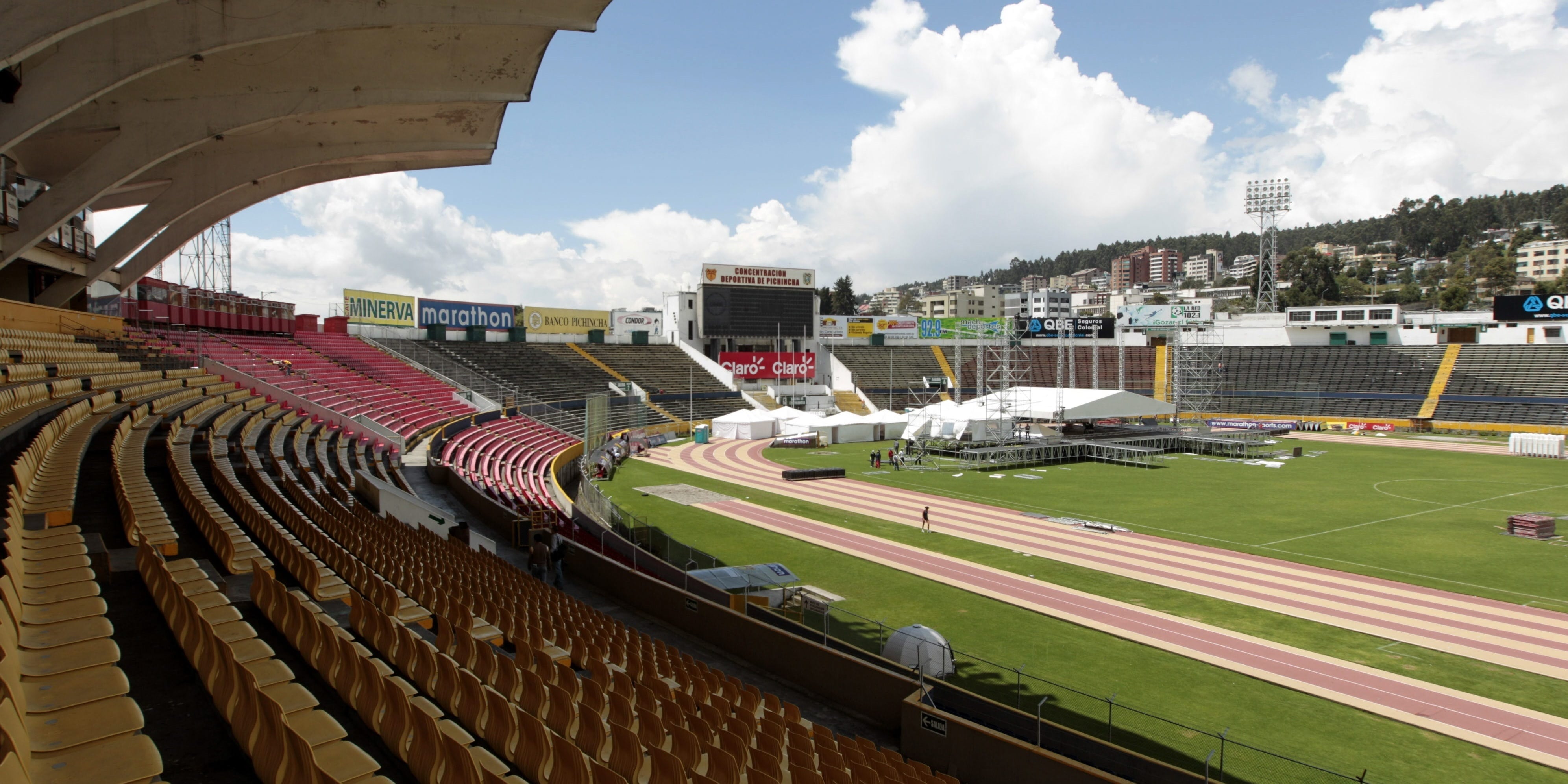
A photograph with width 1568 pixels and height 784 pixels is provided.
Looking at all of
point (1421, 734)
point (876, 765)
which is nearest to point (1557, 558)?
point (1421, 734)

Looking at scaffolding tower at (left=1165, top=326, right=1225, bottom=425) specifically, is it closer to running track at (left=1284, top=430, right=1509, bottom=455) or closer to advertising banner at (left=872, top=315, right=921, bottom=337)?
running track at (left=1284, top=430, right=1509, bottom=455)

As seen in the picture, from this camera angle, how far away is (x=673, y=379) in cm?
6188

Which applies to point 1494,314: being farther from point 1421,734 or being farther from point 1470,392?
point 1421,734

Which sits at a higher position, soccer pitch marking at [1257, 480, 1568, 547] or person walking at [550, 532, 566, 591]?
person walking at [550, 532, 566, 591]

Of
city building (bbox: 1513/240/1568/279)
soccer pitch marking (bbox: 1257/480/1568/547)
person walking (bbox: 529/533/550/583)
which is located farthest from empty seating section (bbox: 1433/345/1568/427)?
city building (bbox: 1513/240/1568/279)

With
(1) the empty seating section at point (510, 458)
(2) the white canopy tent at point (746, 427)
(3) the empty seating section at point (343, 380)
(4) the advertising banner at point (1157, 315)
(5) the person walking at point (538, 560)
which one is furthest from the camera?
(4) the advertising banner at point (1157, 315)

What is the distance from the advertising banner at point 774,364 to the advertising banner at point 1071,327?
68.9ft

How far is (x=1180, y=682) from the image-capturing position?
43.3 ft

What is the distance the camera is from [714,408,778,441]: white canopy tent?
52.0 meters

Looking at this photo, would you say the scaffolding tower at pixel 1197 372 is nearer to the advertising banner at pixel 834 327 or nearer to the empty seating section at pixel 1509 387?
the empty seating section at pixel 1509 387

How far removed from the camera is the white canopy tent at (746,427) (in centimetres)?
5203

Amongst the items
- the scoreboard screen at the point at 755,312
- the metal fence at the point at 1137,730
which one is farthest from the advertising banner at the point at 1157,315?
the metal fence at the point at 1137,730

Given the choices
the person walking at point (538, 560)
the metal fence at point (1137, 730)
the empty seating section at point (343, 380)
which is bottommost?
the metal fence at point (1137, 730)

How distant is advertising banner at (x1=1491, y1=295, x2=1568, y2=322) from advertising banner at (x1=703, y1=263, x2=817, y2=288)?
5419cm
